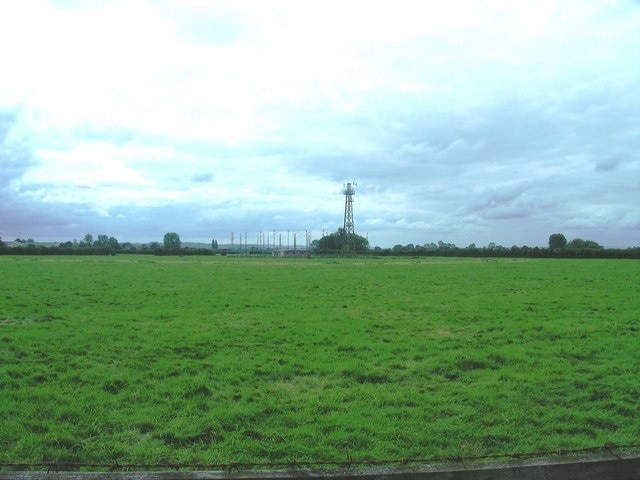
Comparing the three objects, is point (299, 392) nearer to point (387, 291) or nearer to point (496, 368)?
point (496, 368)

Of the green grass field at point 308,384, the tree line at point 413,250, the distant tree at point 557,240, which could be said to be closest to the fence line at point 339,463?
the green grass field at point 308,384

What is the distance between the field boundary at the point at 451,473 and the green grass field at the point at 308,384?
197 centimetres

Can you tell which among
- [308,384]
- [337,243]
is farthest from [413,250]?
[308,384]

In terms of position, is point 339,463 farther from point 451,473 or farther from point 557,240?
point 557,240

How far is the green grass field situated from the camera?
6.25 m

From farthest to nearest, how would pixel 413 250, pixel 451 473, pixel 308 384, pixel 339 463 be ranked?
pixel 413 250 < pixel 308 384 < pixel 339 463 < pixel 451 473

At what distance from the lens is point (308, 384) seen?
900 centimetres

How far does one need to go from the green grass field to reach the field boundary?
1.97 m

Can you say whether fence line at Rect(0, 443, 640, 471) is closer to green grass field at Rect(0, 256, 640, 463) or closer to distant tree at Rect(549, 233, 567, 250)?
green grass field at Rect(0, 256, 640, 463)

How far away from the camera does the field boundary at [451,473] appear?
3.72 m

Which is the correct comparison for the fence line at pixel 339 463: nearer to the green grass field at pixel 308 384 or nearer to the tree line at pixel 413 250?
the green grass field at pixel 308 384

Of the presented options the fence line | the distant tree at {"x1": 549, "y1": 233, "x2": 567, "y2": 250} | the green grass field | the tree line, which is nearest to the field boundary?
the fence line

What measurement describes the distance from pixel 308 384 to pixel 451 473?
532 centimetres

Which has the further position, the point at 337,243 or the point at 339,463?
the point at 337,243
